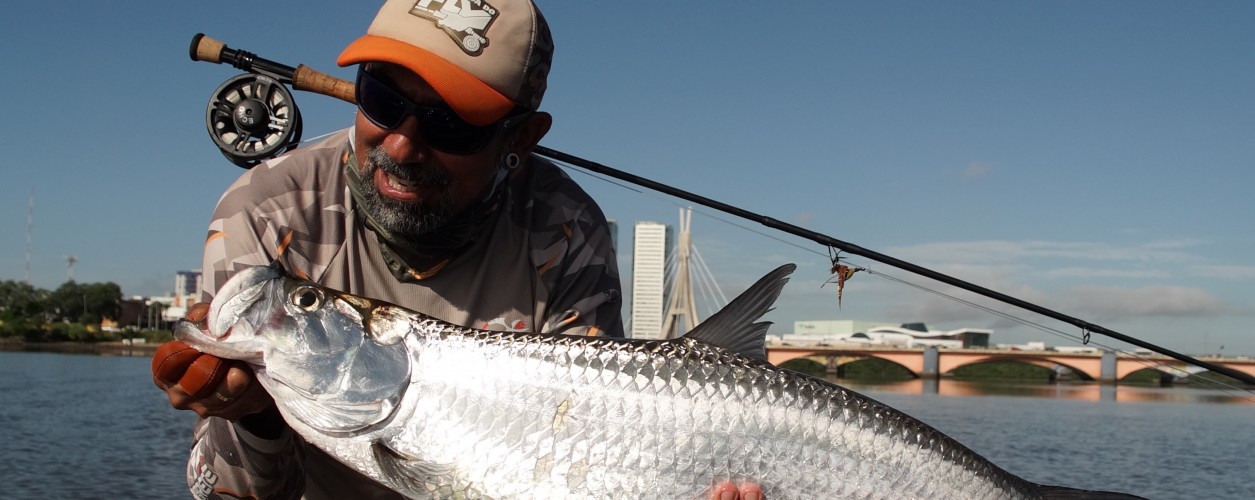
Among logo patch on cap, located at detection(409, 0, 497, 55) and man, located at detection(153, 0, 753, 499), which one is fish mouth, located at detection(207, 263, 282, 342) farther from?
logo patch on cap, located at detection(409, 0, 497, 55)

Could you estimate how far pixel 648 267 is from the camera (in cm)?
14700

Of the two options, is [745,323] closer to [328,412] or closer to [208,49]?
[328,412]

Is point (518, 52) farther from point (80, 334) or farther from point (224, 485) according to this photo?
point (80, 334)

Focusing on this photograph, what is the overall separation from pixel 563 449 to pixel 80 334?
12759cm

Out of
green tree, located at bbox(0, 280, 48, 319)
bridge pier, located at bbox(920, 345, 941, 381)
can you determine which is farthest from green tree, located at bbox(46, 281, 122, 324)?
bridge pier, located at bbox(920, 345, 941, 381)

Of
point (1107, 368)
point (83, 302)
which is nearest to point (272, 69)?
point (1107, 368)

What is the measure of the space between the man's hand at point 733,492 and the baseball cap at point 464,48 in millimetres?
1530

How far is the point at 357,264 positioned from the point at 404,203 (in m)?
0.42

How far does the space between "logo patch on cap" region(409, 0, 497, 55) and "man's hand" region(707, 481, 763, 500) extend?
1.73 meters

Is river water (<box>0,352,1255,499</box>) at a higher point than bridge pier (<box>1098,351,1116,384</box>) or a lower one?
lower

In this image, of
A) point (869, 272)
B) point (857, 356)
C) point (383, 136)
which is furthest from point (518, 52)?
point (857, 356)

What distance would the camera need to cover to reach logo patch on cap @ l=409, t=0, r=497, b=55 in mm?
3592

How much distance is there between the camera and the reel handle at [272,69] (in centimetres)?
561

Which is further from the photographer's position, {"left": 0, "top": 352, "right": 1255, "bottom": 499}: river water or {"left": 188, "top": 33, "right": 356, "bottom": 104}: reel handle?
{"left": 0, "top": 352, "right": 1255, "bottom": 499}: river water
